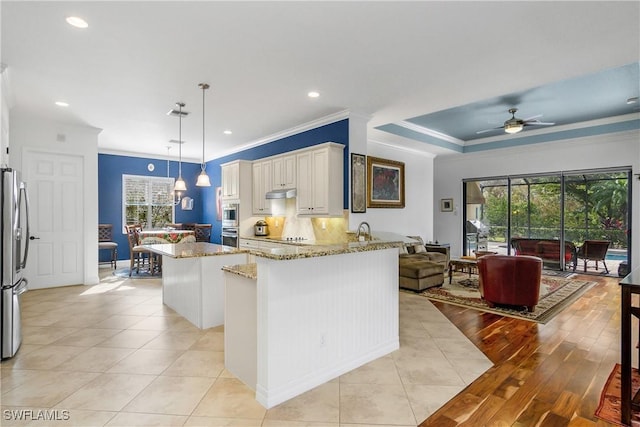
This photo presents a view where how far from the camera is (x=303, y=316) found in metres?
2.42

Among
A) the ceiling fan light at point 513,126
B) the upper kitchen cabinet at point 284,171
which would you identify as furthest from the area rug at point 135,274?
the ceiling fan light at point 513,126

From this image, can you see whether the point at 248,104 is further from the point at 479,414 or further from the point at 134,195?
the point at 134,195

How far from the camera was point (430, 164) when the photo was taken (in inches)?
325

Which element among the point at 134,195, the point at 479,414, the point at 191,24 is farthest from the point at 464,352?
the point at 134,195

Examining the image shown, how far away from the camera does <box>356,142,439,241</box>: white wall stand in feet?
22.2

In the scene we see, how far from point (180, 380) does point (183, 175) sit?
743 cm

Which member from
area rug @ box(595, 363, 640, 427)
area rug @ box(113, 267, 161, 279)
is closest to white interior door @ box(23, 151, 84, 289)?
area rug @ box(113, 267, 161, 279)

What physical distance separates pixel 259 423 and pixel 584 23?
388 centimetres

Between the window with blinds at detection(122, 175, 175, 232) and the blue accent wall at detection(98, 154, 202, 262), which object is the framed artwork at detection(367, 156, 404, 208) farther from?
the blue accent wall at detection(98, 154, 202, 262)


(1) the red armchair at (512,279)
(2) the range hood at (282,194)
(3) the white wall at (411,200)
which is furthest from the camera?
(3) the white wall at (411,200)

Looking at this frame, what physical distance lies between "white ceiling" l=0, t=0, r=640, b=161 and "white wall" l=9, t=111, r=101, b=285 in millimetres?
673

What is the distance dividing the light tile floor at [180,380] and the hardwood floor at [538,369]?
0.50 ft

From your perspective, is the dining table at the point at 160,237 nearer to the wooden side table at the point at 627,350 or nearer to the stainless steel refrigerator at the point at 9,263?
the stainless steel refrigerator at the point at 9,263

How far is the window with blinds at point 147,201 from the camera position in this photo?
8305mm
